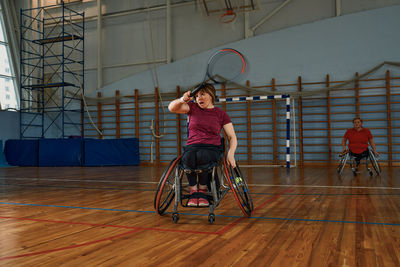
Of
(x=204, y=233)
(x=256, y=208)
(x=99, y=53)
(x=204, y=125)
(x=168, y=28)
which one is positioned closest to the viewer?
(x=204, y=233)

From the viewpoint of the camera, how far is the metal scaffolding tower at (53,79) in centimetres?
1103

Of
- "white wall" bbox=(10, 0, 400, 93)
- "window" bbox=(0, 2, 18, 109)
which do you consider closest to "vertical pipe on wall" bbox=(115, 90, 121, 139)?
"white wall" bbox=(10, 0, 400, 93)

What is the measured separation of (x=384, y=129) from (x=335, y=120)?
1.10 m

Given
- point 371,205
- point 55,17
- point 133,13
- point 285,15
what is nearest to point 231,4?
point 285,15

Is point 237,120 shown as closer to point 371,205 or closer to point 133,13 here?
point 133,13

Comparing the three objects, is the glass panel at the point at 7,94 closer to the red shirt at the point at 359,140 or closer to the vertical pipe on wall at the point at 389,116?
the red shirt at the point at 359,140

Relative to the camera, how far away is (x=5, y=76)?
11375 mm

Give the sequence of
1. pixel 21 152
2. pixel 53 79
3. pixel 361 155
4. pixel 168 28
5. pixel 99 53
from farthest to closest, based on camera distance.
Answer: pixel 53 79, pixel 99 53, pixel 168 28, pixel 21 152, pixel 361 155

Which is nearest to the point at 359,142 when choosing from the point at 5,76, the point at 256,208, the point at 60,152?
the point at 256,208

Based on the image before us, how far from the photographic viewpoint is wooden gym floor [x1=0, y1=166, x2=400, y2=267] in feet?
5.09

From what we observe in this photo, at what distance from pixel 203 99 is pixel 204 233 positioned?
0.88 metres

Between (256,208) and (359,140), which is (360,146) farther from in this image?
(256,208)

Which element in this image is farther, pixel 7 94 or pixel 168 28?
pixel 7 94

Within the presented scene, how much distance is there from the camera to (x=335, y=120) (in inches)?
330
